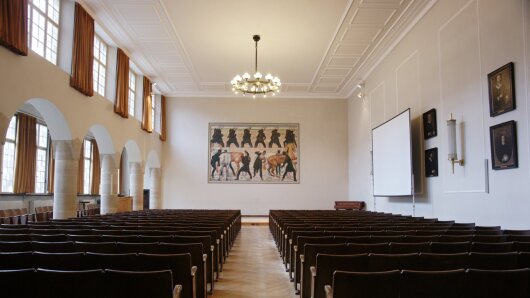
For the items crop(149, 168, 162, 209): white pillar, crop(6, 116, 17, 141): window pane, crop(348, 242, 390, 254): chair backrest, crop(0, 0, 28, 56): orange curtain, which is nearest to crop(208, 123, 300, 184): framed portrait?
crop(149, 168, 162, 209): white pillar

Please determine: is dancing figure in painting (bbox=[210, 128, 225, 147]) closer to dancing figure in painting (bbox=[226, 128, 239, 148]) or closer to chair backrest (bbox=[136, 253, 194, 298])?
dancing figure in painting (bbox=[226, 128, 239, 148])

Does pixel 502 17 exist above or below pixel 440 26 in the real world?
below

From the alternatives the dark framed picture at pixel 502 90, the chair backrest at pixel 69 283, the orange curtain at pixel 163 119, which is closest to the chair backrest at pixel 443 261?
Answer: the chair backrest at pixel 69 283

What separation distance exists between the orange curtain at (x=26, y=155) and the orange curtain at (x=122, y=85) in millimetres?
4050

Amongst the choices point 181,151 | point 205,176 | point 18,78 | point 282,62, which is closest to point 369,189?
point 282,62

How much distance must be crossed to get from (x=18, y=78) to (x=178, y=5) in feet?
16.3

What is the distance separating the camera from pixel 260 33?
1448cm

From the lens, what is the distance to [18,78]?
30.5ft

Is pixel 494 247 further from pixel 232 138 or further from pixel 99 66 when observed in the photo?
pixel 232 138

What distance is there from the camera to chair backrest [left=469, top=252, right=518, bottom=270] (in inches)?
146

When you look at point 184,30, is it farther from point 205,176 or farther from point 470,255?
point 470,255

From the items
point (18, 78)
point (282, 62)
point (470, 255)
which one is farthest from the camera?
point (282, 62)

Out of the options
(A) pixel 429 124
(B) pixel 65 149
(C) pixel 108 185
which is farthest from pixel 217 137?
(A) pixel 429 124

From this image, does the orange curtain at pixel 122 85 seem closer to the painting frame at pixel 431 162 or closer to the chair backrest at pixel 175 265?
the painting frame at pixel 431 162
